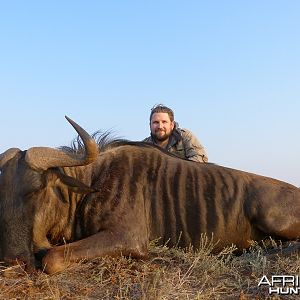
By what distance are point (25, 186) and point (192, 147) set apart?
302cm

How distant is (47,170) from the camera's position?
4.04 metres

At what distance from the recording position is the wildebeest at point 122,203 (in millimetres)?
3846

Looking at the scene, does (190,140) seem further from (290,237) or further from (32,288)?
(32,288)

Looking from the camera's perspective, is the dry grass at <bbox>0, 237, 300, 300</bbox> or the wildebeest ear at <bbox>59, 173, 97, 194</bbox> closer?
the dry grass at <bbox>0, 237, 300, 300</bbox>

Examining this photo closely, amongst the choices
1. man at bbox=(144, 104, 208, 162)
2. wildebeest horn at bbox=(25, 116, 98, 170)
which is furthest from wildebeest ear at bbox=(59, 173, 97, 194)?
man at bbox=(144, 104, 208, 162)

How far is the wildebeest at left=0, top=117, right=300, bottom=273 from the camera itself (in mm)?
3846

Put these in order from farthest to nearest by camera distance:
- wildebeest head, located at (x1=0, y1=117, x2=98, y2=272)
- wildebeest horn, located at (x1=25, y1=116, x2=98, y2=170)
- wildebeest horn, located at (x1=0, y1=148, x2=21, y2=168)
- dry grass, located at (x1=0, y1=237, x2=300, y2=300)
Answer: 1. wildebeest horn, located at (x1=0, y1=148, x2=21, y2=168)
2. wildebeest horn, located at (x1=25, y1=116, x2=98, y2=170)
3. wildebeest head, located at (x1=0, y1=117, x2=98, y2=272)
4. dry grass, located at (x1=0, y1=237, x2=300, y2=300)

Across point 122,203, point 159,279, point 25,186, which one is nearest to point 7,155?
point 25,186

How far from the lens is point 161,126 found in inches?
256

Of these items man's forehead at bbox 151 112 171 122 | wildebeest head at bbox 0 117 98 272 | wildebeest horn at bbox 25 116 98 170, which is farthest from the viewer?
man's forehead at bbox 151 112 171 122

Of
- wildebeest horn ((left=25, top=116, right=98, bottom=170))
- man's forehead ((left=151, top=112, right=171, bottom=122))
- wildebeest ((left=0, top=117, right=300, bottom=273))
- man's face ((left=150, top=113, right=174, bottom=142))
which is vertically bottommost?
wildebeest ((left=0, top=117, right=300, bottom=273))

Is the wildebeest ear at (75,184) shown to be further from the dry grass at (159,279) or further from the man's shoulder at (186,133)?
the man's shoulder at (186,133)

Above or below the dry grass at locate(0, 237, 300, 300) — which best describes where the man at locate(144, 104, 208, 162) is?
above

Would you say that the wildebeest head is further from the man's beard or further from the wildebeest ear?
the man's beard
